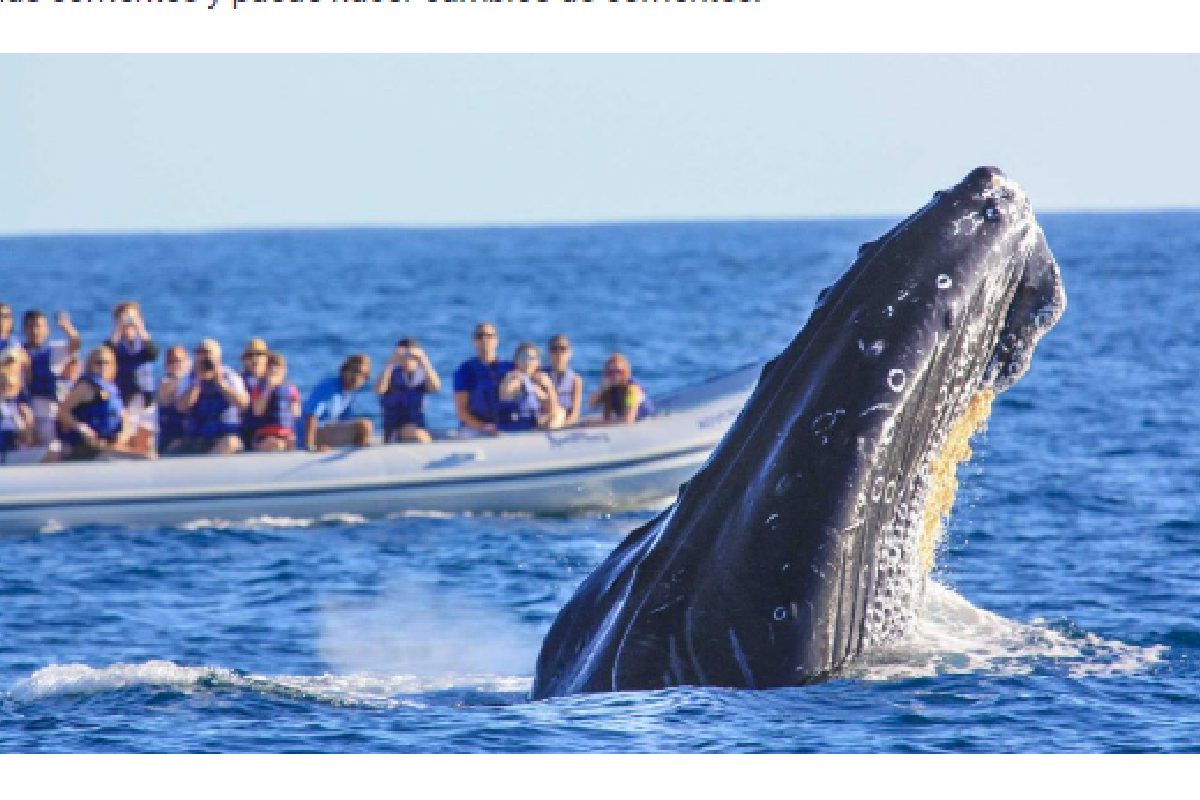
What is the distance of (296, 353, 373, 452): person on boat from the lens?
71.8ft

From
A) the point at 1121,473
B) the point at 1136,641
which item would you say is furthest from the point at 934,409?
the point at 1121,473

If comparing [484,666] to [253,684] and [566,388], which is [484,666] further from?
[566,388]

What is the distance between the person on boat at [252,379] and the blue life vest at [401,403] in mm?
1475

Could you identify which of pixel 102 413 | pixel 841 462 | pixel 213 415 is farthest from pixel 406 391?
pixel 841 462

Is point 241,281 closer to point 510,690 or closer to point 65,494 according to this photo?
point 65,494

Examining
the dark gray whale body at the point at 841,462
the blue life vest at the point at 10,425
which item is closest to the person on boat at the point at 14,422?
the blue life vest at the point at 10,425

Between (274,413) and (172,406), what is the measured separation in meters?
1.19

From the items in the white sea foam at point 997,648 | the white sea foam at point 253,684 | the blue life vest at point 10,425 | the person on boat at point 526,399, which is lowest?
the white sea foam at point 253,684

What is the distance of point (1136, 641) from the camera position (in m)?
12.7

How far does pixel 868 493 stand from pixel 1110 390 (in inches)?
1106

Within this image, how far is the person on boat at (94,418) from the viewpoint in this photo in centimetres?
2133

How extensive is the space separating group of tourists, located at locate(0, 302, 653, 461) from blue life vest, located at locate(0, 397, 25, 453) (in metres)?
0.02

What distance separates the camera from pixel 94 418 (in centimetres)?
2178

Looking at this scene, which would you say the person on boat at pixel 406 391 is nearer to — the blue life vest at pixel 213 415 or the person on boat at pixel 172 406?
the blue life vest at pixel 213 415
